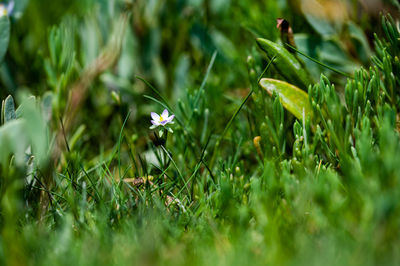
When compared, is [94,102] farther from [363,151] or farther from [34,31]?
[363,151]

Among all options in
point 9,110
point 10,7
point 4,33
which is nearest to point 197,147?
point 9,110

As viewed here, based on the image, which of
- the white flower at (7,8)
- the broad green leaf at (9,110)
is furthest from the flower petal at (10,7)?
the broad green leaf at (9,110)

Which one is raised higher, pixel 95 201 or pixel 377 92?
pixel 377 92

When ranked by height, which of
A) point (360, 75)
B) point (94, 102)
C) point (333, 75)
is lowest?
point (94, 102)

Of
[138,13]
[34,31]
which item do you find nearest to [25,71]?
[34,31]

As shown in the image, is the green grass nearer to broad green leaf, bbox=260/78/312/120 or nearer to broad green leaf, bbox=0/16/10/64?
broad green leaf, bbox=260/78/312/120

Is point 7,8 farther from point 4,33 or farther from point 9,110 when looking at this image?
point 9,110

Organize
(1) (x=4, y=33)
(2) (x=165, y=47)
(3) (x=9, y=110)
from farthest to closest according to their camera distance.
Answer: (2) (x=165, y=47) → (1) (x=4, y=33) → (3) (x=9, y=110)
